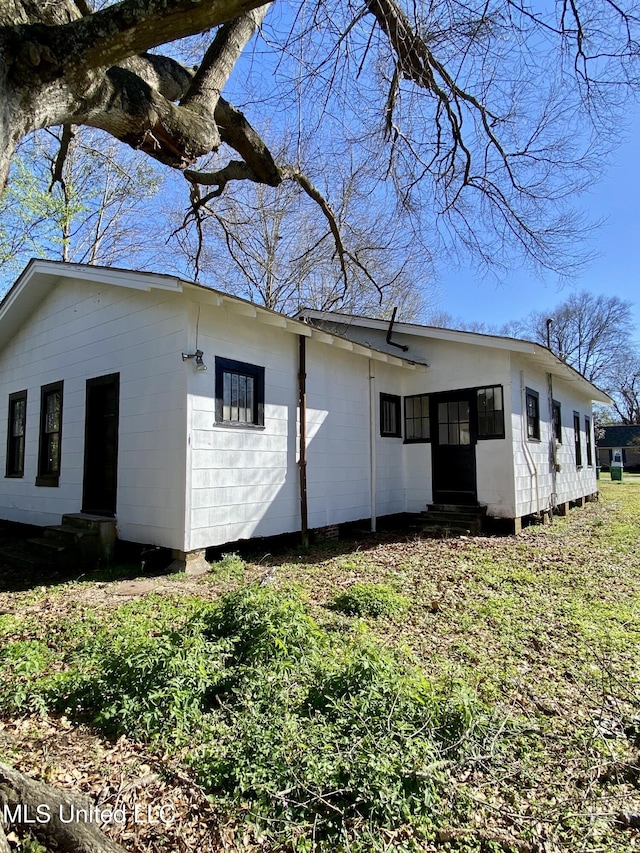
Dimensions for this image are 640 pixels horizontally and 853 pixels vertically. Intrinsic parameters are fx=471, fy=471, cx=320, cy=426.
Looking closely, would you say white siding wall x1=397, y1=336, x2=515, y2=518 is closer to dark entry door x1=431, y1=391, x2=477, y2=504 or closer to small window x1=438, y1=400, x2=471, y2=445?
dark entry door x1=431, y1=391, x2=477, y2=504

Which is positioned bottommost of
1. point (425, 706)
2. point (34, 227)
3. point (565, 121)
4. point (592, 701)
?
point (592, 701)

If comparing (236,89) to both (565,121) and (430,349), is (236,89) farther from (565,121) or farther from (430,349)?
(430,349)

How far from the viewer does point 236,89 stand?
5660mm

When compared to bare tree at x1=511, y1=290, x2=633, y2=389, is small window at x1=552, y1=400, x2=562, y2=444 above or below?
below

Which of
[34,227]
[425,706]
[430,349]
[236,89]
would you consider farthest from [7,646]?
[34,227]

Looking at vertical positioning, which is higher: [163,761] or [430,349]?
[430,349]

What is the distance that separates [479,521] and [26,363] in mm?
10115

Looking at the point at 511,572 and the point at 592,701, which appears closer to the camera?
the point at 592,701

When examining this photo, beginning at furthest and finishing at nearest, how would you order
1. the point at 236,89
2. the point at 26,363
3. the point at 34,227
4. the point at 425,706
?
the point at 34,227 < the point at 26,363 < the point at 236,89 < the point at 425,706

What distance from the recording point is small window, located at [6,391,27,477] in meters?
10.2

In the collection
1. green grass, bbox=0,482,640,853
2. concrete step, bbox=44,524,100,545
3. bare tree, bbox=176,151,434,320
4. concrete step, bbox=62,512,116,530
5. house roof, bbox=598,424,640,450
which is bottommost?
green grass, bbox=0,482,640,853

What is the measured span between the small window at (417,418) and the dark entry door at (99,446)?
6.34m

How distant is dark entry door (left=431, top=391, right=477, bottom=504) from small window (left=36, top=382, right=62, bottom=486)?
768 cm

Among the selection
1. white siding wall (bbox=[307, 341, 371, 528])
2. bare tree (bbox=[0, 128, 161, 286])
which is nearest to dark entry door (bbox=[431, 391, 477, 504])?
white siding wall (bbox=[307, 341, 371, 528])
